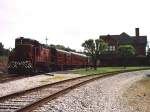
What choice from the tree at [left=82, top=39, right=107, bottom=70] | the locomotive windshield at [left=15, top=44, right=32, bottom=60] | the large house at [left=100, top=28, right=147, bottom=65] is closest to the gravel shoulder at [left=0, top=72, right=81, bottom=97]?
the locomotive windshield at [left=15, top=44, right=32, bottom=60]

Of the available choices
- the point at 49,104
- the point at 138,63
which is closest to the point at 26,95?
the point at 49,104

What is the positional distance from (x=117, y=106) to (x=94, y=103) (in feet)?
3.19

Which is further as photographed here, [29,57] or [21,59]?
[21,59]

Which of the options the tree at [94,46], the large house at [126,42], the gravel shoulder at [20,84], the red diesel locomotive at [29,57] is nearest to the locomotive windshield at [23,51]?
the red diesel locomotive at [29,57]

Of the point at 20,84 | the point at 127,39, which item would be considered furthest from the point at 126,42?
the point at 20,84

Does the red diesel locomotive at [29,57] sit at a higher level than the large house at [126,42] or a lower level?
lower

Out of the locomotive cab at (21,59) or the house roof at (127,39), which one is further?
the house roof at (127,39)

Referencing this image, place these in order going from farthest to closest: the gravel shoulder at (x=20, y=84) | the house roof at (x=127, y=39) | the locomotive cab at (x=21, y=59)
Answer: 1. the house roof at (x=127, y=39)
2. the locomotive cab at (x=21, y=59)
3. the gravel shoulder at (x=20, y=84)

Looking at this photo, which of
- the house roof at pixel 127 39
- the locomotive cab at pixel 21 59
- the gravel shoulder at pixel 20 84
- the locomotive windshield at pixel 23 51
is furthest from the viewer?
the house roof at pixel 127 39

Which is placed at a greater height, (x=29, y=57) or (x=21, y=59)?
(x=29, y=57)

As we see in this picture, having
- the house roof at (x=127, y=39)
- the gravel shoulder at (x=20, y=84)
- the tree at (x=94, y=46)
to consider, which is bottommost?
the gravel shoulder at (x=20, y=84)

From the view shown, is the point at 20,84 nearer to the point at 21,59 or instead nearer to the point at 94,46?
the point at 21,59

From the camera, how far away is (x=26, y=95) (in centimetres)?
1348

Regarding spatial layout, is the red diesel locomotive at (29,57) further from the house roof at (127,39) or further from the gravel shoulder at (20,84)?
the house roof at (127,39)
